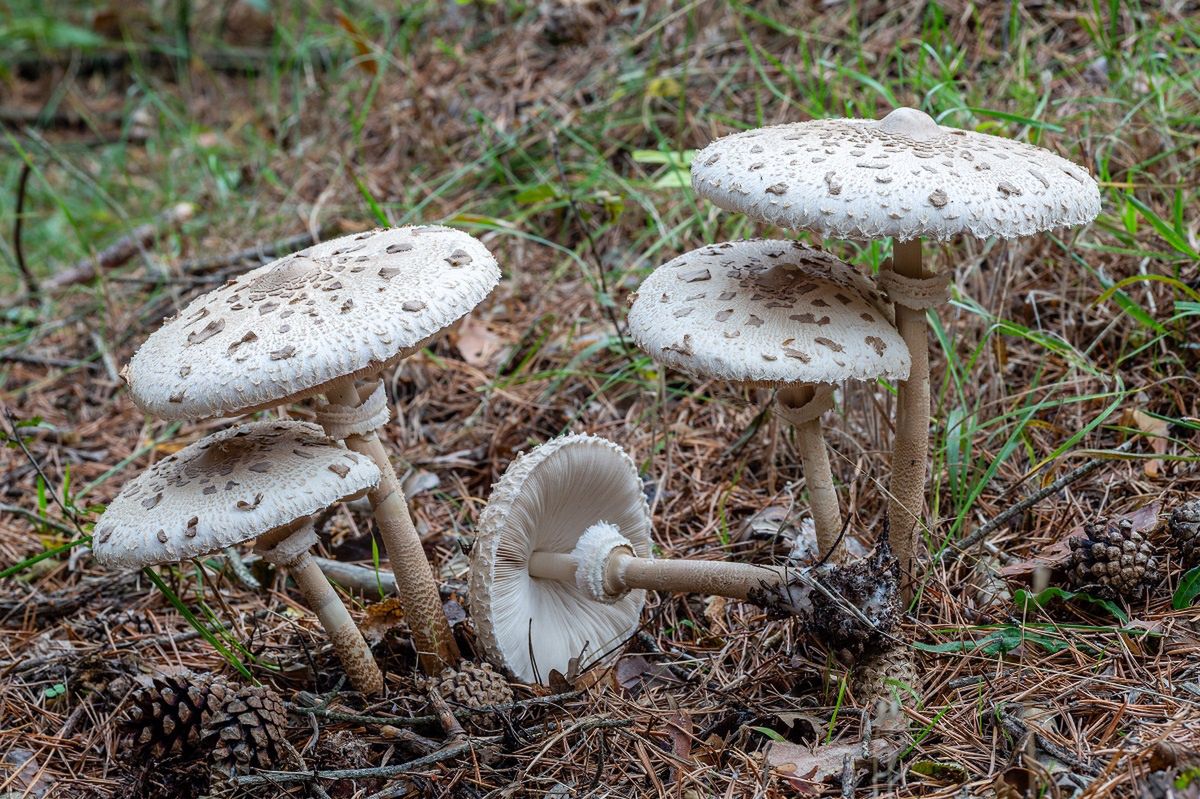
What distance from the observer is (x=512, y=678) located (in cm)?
300

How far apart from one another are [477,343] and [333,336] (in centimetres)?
247

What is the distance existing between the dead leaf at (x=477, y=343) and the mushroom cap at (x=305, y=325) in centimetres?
193

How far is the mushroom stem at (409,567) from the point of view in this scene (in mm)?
2908

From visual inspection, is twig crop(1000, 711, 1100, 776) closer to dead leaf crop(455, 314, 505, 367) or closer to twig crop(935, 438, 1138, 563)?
twig crop(935, 438, 1138, 563)

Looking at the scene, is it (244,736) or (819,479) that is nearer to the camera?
(244,736)

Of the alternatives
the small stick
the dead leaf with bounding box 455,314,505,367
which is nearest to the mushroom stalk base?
the small stick

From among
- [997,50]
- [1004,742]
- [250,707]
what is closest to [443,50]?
[997,50]

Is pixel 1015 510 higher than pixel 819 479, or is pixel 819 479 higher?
pixel 819 479

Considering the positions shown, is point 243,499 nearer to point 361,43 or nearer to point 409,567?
point 409,567

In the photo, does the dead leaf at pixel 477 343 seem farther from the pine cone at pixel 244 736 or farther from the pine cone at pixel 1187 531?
the pine cone at pixel 1187 531

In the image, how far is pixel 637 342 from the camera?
8.47ft

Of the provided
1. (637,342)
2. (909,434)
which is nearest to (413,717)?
(637,342)

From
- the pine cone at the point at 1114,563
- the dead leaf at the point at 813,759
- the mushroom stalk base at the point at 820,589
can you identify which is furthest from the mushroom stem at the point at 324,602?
the pine cone at the point at 1114,563

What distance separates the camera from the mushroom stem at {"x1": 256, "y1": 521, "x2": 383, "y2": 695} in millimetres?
2701
